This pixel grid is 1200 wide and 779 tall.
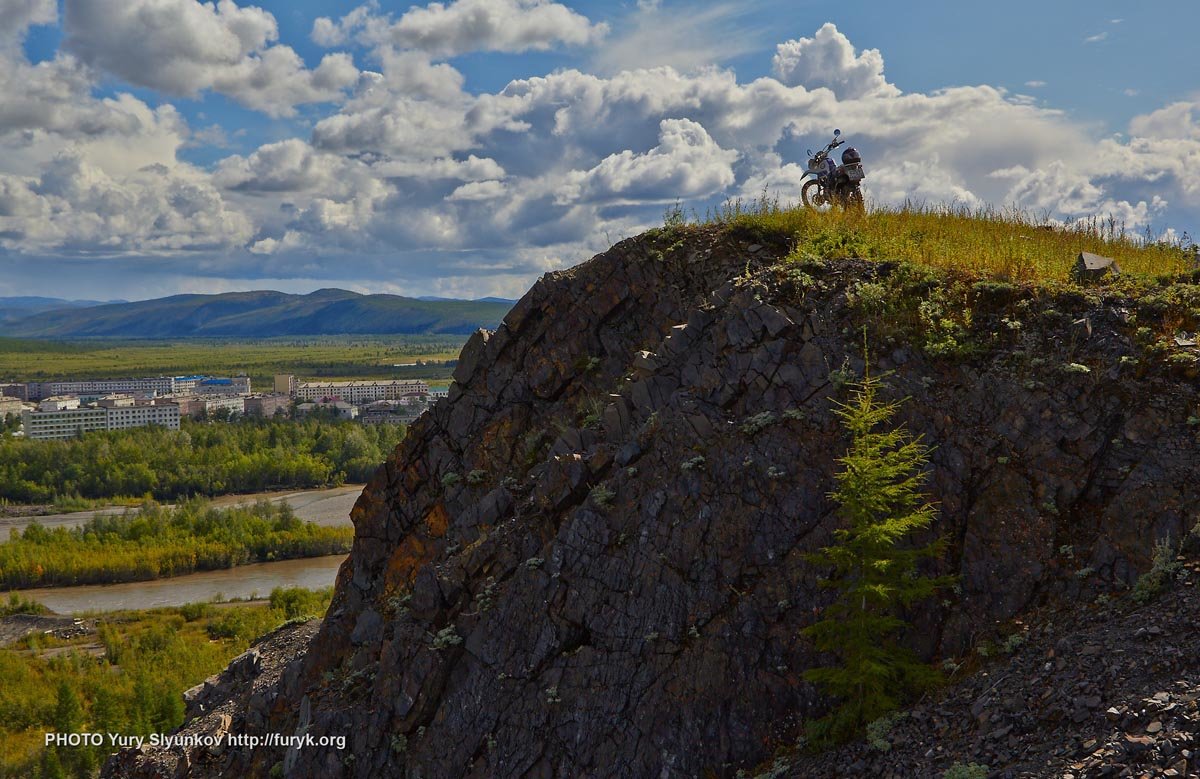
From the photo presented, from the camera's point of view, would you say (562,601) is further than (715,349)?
No

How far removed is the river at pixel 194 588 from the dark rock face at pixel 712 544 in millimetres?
77314

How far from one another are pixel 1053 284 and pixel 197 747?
76.5 ft

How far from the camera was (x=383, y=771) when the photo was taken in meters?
17.3

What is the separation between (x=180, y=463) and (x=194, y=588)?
62.9 meters

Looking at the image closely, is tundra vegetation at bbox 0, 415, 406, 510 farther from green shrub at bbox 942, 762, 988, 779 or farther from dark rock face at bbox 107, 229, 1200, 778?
green shrub at bbox 942, 762, 988, 779

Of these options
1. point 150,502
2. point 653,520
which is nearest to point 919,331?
point 653,520

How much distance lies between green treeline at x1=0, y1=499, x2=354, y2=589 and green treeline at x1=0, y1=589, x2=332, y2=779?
20196 mm

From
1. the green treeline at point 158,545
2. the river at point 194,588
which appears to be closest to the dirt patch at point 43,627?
the river at point 194,588

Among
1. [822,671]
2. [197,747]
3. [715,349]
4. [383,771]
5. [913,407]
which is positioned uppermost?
[715,349]

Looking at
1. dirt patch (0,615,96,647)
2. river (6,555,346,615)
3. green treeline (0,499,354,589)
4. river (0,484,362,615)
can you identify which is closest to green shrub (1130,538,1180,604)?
river (0,484,362,615)

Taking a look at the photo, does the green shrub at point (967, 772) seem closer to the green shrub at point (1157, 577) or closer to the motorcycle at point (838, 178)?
the green shrub at point (1157, 577)

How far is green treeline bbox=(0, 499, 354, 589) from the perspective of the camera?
322 feet

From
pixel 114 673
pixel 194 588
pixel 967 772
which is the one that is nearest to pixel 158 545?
pixel 194 588

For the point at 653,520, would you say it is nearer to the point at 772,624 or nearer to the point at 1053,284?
the point at 772,624
